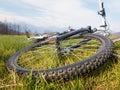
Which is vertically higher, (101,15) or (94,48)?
(101,15)

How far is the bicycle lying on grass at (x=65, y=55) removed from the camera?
12.3 feet

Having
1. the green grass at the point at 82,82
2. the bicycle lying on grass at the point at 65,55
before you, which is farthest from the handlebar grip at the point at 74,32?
the green grass at the point at 82,82

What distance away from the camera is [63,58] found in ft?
15.0

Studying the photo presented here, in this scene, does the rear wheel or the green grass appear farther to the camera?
the rear wheel

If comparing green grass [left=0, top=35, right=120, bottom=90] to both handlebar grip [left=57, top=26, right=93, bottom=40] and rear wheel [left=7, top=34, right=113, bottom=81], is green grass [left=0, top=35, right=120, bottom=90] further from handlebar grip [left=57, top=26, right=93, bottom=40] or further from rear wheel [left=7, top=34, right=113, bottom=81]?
handlebar grip [left=57, top=26, right=93, bottom=40]

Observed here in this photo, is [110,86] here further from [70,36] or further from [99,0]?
[99,0]

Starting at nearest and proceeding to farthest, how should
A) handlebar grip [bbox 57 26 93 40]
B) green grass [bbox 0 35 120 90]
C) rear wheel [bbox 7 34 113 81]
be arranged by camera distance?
green grass [bbox 0 35 120 90] < rear wheel [bbox 7 34 113 81] < handlebar grip [bbox 57 26 93 40]

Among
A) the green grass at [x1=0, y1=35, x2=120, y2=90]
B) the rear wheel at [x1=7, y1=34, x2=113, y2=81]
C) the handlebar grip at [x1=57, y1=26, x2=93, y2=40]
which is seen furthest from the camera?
the handlebar grip at [x1=57, y1=26, x2=93, y2=40]

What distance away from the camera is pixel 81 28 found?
498cm

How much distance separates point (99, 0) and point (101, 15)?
0.89 ft

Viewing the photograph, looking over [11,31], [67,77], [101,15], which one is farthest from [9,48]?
[11,31]

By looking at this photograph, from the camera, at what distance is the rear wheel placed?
148 inches

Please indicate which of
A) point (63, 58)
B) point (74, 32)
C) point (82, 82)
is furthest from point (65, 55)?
point (82, 82)

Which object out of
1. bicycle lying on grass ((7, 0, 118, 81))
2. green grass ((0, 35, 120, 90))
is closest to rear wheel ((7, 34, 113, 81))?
bicycle lying on grass ((7, 0, 118, 81))
